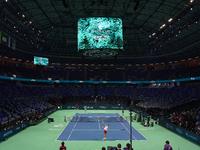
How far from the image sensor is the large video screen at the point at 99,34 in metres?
20.3

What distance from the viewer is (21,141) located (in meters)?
15.2

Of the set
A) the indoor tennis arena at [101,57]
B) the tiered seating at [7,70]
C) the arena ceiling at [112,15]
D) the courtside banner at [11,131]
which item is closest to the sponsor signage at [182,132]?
the indoor tennis arena at [101,57]

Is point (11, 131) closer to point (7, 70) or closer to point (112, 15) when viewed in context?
point (112, 15)

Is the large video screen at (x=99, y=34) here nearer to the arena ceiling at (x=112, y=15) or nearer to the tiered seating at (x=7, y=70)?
the arena ceiling at (x=112, y=15)

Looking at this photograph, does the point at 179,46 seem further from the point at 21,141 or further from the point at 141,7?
the point at 21,141

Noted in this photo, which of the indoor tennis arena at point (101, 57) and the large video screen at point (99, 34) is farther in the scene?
the large video screen at point (99, 34)

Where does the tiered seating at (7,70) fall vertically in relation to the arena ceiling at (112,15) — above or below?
below

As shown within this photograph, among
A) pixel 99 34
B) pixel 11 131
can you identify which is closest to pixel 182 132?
pixel 99 34

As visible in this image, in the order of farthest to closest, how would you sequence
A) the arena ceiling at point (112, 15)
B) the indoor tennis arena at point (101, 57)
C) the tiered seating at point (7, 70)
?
the tiered seating at point (7, 70), the arena ceiling at point (112, 15), the indoor tennis arena at point (101, 57)

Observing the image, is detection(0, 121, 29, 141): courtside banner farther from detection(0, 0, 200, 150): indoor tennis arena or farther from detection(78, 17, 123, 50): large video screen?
detection(78, 17, 123, 50): large video screen

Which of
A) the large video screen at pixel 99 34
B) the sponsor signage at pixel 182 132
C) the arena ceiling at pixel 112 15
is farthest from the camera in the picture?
the arena ceiling at pixel 112 15

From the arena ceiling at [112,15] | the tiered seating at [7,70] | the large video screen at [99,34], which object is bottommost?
the tiered seating at [7,70]

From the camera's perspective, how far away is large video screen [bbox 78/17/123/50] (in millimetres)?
20297

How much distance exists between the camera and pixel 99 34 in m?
20.4
